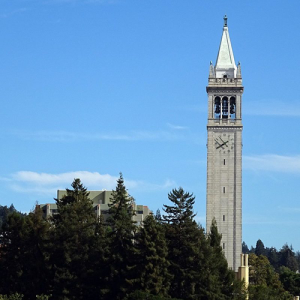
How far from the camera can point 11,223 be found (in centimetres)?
7044

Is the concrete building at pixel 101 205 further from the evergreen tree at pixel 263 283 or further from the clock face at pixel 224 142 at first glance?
the clock face at pixel 224 142

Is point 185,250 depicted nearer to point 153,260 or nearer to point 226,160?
point 153,260

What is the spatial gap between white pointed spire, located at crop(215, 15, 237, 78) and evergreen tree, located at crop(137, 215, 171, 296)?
1613 inches

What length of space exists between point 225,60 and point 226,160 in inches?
475

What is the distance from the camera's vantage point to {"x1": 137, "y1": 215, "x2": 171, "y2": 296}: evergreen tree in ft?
208

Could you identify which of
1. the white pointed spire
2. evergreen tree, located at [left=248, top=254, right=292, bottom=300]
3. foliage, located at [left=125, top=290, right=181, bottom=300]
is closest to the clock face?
the white pointed spire

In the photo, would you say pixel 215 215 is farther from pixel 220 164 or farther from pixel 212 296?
pixel 212 296

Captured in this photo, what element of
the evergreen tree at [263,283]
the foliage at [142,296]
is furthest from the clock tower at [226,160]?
the foliage at [142,296]

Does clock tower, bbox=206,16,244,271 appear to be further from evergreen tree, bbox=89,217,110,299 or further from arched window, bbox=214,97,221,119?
evergreen tree, bbox=89,217,110,299

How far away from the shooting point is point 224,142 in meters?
101

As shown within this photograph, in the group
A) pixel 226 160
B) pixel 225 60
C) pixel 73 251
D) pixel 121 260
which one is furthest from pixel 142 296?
pixel 225 60

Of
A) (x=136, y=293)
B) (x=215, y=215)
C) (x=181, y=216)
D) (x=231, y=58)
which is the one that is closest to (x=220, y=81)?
(x=231, y=58)

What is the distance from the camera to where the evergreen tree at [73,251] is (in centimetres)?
6544

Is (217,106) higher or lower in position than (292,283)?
higher
